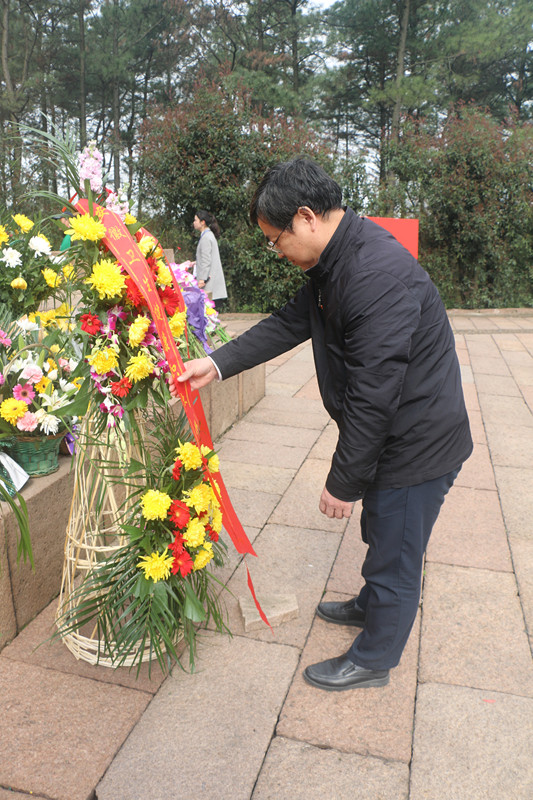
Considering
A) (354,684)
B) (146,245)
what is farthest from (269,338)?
(354,684)

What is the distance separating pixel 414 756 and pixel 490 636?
0.68 m

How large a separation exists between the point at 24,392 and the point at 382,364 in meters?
1.30

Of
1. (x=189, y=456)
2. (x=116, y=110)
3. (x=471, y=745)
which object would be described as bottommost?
(x=471, y=745)

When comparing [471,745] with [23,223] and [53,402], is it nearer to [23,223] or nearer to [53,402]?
[53,402]

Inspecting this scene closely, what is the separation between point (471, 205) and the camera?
10406mm

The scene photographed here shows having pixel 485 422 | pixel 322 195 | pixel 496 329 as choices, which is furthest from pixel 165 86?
pixel 322 195

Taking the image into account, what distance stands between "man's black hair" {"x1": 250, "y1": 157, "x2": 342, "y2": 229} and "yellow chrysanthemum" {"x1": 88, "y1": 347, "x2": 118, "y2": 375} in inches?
22.4

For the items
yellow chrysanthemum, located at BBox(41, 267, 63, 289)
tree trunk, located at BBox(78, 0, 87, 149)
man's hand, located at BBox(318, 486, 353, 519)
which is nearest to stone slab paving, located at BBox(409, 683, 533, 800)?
man's hand, located at BBox(318, 486, 353, 519)

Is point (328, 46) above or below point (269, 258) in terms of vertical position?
above

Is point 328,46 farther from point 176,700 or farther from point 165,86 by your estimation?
point 176,700

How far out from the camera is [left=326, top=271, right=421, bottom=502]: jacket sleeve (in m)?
1.58

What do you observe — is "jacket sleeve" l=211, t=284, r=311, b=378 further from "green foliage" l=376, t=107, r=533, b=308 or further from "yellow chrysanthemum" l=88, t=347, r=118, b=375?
"green foliage" l=376, t=107, r=533, b=308

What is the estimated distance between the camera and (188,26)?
19.4m

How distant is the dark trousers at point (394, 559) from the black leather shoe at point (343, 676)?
4 centimetres
